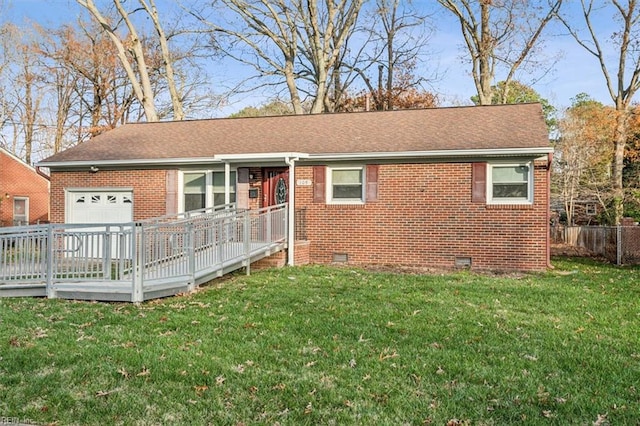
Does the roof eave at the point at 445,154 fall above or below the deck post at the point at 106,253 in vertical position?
above

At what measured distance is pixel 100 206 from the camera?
14.5m

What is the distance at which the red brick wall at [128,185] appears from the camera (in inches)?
549

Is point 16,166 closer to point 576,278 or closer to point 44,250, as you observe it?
point 44,250

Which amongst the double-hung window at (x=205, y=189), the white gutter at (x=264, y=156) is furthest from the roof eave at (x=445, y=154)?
the double-hung window at (x=205, y=189)

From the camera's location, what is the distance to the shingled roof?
1257 centimetres

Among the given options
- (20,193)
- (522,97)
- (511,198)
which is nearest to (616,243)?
(511,198)

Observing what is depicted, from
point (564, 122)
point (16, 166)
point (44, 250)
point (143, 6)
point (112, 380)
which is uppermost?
point (143, 6)

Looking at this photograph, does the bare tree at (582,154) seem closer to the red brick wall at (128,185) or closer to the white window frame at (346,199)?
the white window frame at (346,199)

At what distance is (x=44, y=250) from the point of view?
8.21m

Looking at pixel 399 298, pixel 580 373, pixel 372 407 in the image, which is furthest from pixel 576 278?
pixel 372 407

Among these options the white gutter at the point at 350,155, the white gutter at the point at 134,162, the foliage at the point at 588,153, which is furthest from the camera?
the foliage at the point at 588,153

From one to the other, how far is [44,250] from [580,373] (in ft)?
24.8

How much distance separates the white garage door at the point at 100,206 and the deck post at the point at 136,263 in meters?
7.05

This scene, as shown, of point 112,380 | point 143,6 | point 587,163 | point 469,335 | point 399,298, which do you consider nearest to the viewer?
point 112,380
